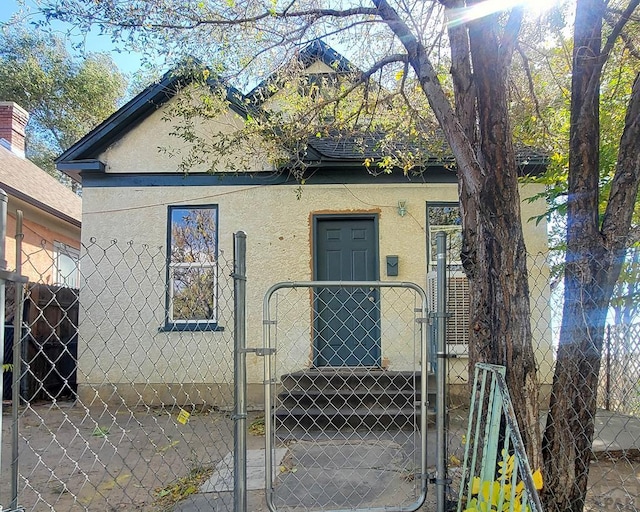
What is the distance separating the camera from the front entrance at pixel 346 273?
284 inches

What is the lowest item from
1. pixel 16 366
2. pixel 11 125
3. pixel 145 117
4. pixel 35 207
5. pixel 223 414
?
pixel 223 414

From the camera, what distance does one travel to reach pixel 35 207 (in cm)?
1026

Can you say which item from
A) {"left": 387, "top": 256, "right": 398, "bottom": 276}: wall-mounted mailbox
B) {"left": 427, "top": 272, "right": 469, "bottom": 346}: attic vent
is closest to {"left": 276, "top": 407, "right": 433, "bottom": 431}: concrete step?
{"left": 427, "top": 272, "right": 469, "bottom": 346}: attic vent

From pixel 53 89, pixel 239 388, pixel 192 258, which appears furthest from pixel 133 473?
pixel 53 89

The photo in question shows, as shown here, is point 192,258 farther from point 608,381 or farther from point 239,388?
point 608,381

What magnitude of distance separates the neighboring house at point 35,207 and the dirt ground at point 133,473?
4593 millimetres

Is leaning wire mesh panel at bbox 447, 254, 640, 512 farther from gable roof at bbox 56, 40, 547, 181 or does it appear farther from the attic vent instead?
gable roof at bbox 56, 40, 547, 181

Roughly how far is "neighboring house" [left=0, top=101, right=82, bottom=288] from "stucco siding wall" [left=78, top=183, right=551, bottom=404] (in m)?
2.25

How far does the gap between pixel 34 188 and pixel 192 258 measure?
6.26 meters

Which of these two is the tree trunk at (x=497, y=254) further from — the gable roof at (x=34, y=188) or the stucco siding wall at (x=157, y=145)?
the gable roof at (x=34, y=188)

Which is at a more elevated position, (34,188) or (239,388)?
(34,188)

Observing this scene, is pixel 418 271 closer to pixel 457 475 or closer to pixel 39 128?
pixel 457 475

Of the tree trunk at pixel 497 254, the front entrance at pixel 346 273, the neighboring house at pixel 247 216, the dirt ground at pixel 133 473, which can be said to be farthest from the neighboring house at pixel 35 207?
the tree trunk at pixel 497 254

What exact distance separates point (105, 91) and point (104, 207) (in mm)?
16596
